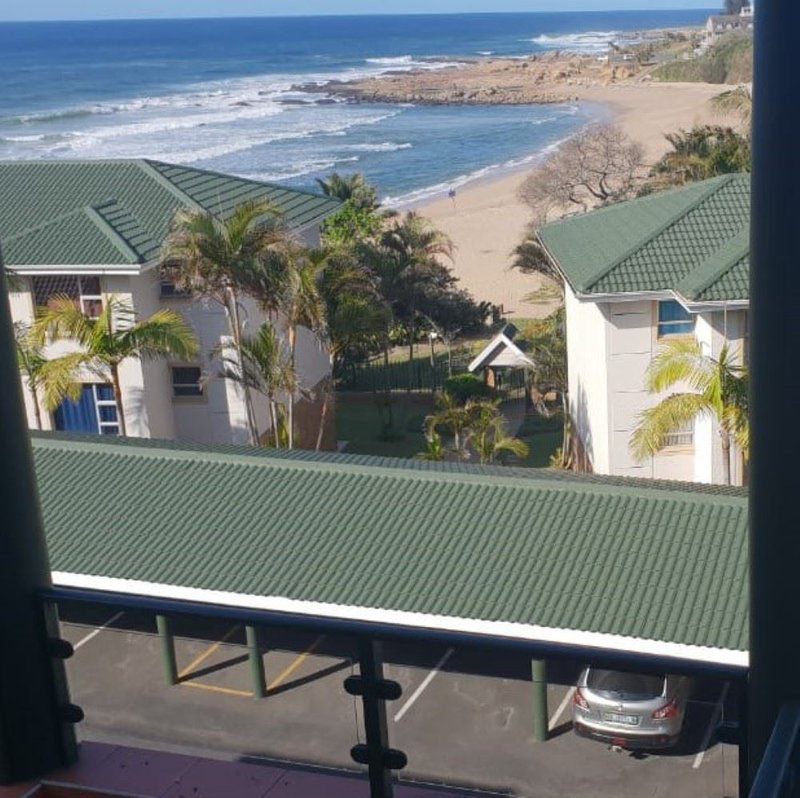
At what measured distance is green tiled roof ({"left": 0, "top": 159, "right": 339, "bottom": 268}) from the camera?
85.7 feet

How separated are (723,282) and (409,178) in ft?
210

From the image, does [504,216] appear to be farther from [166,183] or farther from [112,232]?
[112,232]

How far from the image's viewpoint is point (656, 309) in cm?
2362

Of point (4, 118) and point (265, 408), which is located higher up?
point (4, 118)

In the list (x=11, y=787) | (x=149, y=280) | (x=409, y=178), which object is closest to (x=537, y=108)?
(x=409, y=178)

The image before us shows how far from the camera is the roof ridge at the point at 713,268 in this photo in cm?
2169

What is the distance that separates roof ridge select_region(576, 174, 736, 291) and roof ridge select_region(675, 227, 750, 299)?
133 centimetres

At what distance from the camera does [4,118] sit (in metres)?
118

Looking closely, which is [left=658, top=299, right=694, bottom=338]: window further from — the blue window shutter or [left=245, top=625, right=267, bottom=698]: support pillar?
[left=245, top=625, right=267, bottom=698]: support pillar

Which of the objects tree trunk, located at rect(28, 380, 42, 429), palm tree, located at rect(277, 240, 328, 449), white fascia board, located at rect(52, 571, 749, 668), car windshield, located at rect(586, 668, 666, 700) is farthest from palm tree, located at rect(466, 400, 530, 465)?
car windshield, located at rect(586, 668, 666, 700)

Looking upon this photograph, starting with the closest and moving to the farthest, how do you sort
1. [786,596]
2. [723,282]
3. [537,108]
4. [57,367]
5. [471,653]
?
[786,596], [471,653], [723,282], [57,367], [537,108]

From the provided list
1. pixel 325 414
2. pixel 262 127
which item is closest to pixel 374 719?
pixel 325 414

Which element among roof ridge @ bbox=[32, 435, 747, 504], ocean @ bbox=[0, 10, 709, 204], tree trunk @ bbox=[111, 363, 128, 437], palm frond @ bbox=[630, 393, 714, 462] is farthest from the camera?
ocean @ bbox=[0, 10, 709, 204]

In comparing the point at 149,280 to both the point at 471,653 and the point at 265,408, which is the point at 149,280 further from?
the point at 471,653
